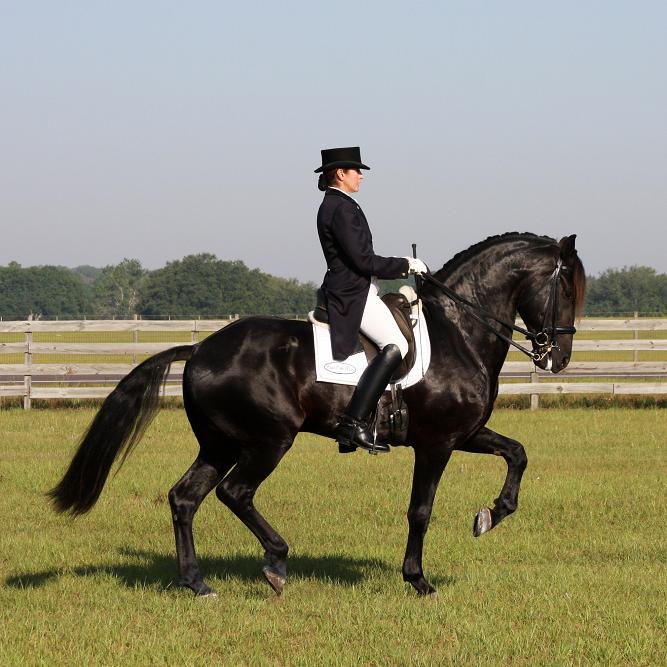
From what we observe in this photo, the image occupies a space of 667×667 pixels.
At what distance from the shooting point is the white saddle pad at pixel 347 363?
24.8ft

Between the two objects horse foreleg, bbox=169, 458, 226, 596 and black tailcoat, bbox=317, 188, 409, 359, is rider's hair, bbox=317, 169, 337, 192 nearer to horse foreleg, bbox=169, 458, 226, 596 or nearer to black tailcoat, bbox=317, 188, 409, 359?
black tailcoat, bbox=317, 188, 409, 359

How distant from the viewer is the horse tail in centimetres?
800

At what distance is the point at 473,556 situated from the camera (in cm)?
898

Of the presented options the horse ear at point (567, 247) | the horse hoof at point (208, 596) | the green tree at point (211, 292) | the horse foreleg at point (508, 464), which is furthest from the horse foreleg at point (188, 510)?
the green tree at point (211, 292)

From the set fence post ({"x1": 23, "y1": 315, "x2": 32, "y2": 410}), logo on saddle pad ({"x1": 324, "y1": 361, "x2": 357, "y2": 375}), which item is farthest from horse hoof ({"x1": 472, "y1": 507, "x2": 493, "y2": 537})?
fence post ({"x1": 23, "y1": 315, "x2": 32, "y2": 410})

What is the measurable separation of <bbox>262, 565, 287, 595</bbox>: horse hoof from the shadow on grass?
504mm

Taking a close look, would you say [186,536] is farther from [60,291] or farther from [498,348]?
[60,291]

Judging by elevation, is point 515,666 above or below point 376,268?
below

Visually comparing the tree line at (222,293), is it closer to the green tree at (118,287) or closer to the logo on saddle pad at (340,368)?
the green tree at (118,287)

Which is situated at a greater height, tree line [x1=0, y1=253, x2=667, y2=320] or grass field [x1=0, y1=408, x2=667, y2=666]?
tree line [x1=0, y1=253, x2=667, y2=320]

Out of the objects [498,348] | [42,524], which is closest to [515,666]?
[498,348]

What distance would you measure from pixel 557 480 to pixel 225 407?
6375mm

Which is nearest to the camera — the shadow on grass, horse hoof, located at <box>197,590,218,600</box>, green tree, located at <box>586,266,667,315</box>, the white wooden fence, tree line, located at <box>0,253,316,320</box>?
horse hoof, located at <box>197,590,218,600</box>

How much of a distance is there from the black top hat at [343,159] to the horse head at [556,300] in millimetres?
1515
